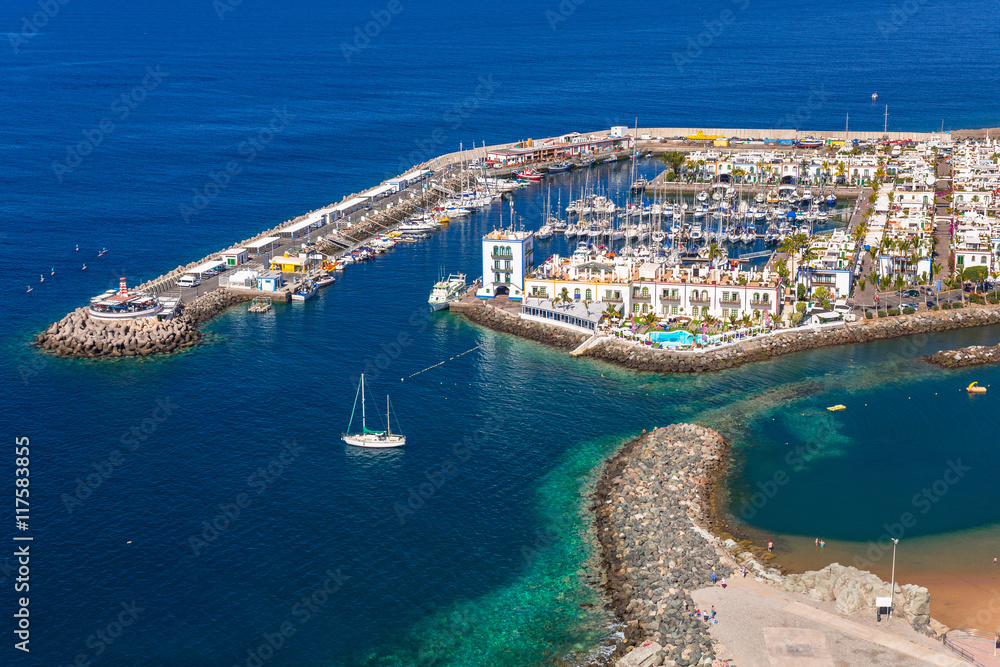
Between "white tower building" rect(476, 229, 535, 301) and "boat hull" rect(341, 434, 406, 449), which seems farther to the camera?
"white tower building" rect(476, 229, 535, 301)

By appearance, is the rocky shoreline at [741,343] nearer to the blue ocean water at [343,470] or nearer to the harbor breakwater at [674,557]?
the blue ocean water at [343,470]

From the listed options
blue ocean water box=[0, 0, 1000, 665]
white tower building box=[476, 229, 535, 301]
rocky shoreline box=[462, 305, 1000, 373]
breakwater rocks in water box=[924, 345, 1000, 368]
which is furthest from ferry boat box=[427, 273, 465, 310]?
breakwater rocks in water box=[924, 345, 1000, 368]

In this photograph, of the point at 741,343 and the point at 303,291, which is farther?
the point at 303,291

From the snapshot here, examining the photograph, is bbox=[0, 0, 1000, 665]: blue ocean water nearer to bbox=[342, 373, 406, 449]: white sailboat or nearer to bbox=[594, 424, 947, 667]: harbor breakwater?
bbox=[342, 373, 406, 449]: white sailboat

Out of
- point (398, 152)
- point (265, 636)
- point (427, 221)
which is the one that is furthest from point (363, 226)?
point (265, 636)

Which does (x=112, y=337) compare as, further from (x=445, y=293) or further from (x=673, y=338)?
(x=673, y=338)

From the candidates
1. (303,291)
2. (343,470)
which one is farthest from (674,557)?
(303,291)
